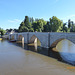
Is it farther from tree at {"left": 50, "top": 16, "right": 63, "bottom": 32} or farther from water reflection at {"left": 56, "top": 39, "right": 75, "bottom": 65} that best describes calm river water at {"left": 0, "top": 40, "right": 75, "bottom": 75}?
tree at {"left": 50, "top": 16, "right": 63, "bottom": 32}

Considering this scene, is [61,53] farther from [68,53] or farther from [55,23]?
[55,23]

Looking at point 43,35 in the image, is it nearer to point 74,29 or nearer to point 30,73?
point 30,73

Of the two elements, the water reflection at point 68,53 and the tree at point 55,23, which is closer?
the water reflection at point 68,53

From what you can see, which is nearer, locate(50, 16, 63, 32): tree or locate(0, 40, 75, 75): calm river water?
locate(0, 40, 75, 75): calm river water

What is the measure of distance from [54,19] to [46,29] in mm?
10662

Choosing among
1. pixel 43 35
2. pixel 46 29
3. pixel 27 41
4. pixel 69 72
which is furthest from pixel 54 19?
pixel 69 72

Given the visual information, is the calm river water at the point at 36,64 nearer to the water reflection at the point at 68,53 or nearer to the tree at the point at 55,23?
the water reflection at the point at 68,53

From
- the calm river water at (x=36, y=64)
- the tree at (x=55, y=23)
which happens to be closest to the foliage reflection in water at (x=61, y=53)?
the calm river water at (x=36, y=64)

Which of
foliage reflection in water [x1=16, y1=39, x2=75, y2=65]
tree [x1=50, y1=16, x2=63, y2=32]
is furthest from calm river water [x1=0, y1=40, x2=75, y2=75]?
tree [x1=50, y1=16, x2=63, y2=32]

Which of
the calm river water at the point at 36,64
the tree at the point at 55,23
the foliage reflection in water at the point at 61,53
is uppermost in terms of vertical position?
the tree at the point at 55,23

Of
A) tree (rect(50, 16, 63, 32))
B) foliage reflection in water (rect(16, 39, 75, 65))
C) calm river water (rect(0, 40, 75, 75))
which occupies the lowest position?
calm river water (rect(0, 40, 75, 75))

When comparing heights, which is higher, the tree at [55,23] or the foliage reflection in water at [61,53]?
the tree at [55,23]

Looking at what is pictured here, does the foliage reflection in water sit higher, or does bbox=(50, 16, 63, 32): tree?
bbox=(50, 16, 63, 32): tree

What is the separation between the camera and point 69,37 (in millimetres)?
17125
